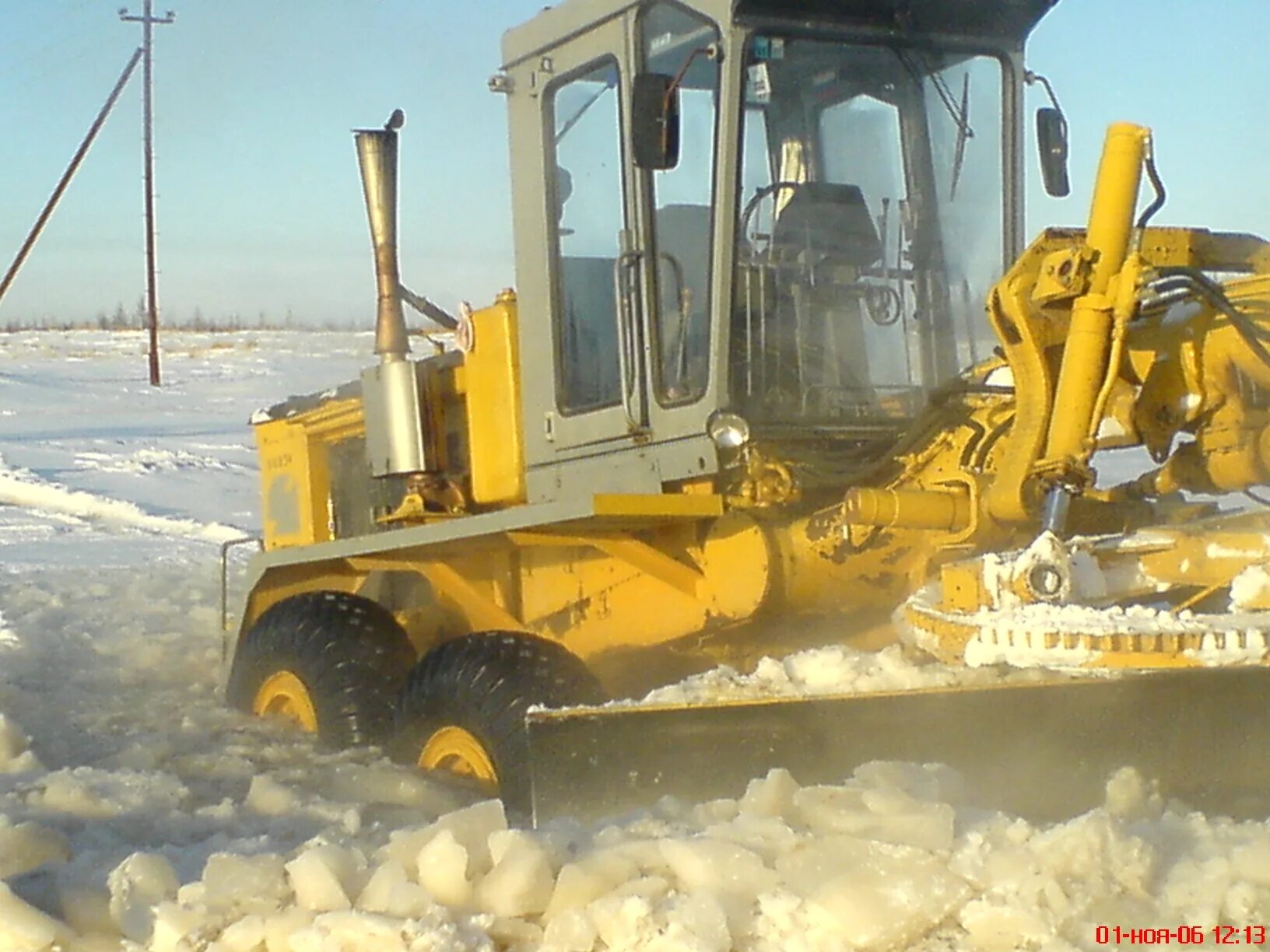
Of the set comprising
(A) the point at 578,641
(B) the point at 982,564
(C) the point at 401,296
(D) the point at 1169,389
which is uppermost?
(C) the point at 401,296

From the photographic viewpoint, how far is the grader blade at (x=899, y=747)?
4070mm

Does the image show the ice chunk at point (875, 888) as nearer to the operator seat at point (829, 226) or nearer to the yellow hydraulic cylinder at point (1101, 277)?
the yellow hydraulic cylinder at point (1101, 277)

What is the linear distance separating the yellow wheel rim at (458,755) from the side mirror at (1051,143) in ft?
8.78

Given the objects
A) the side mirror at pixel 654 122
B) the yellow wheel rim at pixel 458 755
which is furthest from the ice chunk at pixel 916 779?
the side mirror at pixel 654 122

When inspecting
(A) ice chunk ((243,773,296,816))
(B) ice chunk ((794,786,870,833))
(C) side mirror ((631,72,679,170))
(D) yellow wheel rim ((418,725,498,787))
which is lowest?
(A) ice chunk ((243,773,296,816))

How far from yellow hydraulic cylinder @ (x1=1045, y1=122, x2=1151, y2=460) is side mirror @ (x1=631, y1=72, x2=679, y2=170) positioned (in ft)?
3.94

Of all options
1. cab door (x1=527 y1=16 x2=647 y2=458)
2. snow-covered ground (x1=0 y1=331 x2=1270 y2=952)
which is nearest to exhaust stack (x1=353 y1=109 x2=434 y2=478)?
cab door (x1=527 y1=16 x2=647 y2=458)

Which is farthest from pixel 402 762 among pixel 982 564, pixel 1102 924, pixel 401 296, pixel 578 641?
pixel 1102 924

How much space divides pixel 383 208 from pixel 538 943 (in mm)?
3789

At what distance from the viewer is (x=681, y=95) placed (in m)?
5.06

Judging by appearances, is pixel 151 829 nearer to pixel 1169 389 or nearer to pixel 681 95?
pixel 681 95

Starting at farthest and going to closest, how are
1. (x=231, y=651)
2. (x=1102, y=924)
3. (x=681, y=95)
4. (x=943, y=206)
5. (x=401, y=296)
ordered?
1. (x=231, y=651)
2. (x=401, y=296)
3. (x=943, y=206)
4. (x=681, y=95)
5. (x=1102, y=924)

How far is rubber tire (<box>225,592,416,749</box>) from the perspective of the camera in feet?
20.6

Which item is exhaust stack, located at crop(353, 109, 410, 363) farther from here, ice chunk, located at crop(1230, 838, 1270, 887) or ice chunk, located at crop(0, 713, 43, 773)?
ice chunk, located at crop(1230, 838, 1270, 887)
